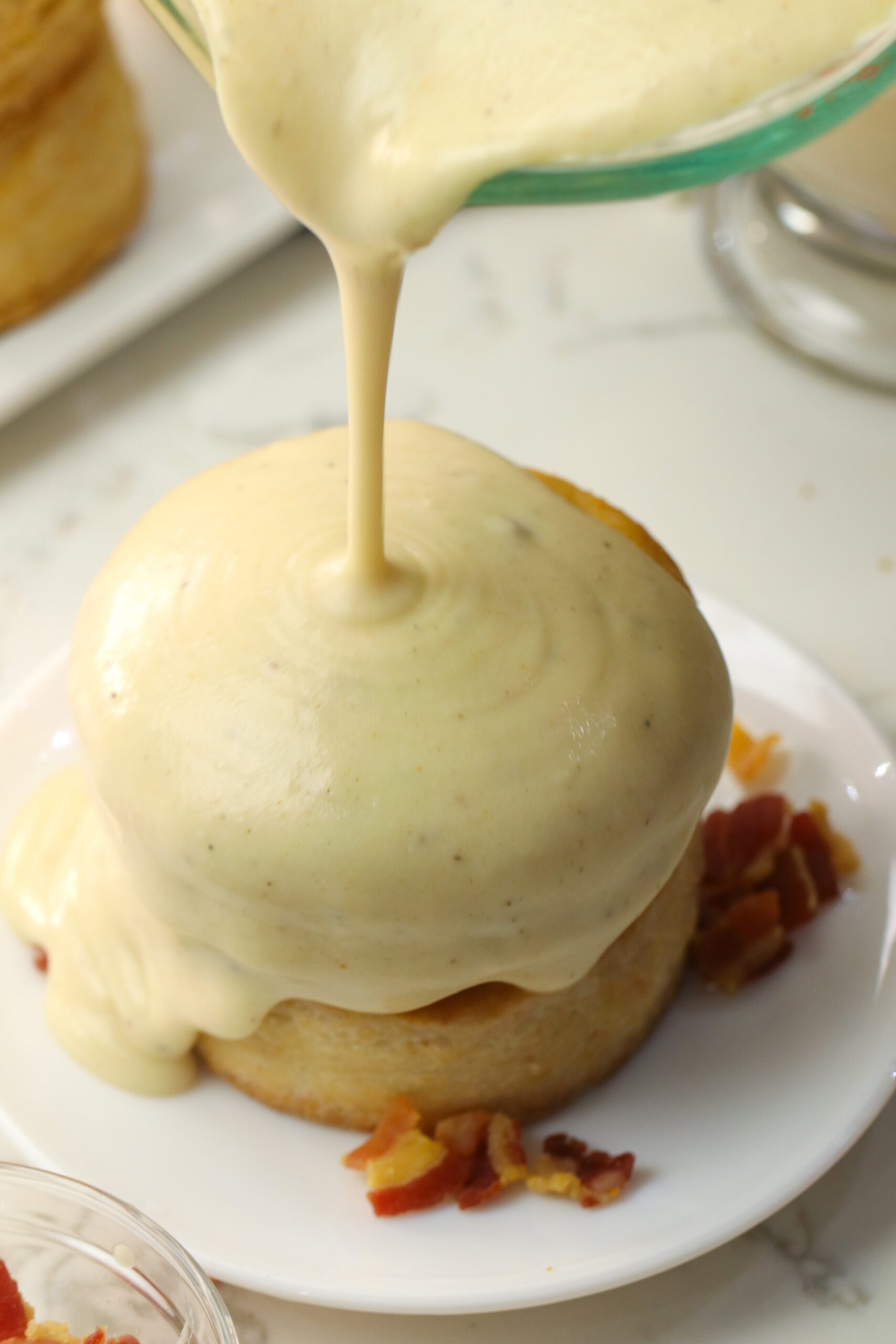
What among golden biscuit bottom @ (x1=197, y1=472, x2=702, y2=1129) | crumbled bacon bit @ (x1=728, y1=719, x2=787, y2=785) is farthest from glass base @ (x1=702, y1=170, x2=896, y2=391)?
golden biscuit bottom @ (x1=197, y1=472, x2=702, y2=1129)

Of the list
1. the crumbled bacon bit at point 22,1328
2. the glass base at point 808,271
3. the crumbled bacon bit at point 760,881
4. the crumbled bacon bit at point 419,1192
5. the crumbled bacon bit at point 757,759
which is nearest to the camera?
the crumbled bacon bit at point 22,1328

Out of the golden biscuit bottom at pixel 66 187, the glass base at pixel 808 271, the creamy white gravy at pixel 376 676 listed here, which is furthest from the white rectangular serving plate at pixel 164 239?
the creamy white gravy at pixel 376 676

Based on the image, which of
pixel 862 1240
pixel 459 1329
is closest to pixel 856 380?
pixel 862 1240

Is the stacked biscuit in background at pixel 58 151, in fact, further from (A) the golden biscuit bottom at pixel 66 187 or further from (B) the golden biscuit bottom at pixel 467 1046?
(B) the golden biscuit bottom at pixel 467 1046

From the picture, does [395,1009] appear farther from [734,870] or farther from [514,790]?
[734,870]

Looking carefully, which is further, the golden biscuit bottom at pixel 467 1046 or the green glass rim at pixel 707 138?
the golden biscuit bottom at pixel 467 1046

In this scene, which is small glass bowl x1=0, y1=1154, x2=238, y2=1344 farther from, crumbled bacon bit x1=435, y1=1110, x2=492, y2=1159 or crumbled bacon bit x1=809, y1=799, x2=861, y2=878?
crumbled bacon bit x1=809, y1=799, x2=861, y2=878

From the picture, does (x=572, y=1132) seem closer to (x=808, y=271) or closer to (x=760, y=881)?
(x=760, y=881)

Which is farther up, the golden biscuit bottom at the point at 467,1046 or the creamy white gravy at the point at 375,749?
the creamy white gravy at the point at 375,749
